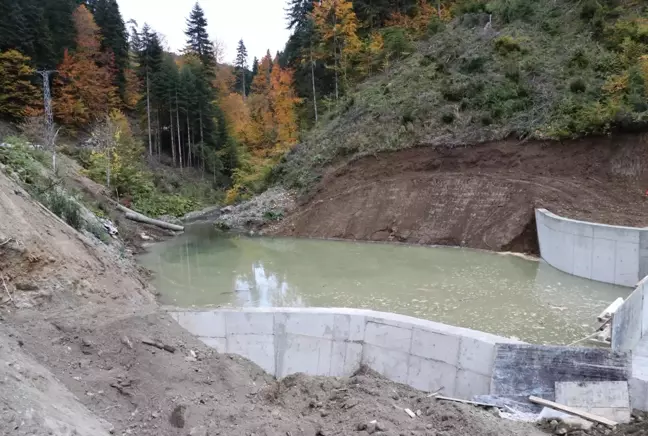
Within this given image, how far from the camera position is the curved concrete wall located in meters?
6.74

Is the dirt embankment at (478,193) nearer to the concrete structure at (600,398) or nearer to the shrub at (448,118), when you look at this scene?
the shrub at (448,118)

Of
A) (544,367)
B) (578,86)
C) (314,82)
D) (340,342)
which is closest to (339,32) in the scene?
(314,82)

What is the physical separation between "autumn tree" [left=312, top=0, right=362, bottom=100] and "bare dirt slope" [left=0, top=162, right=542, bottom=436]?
30.1m

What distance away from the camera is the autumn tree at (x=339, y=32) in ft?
115

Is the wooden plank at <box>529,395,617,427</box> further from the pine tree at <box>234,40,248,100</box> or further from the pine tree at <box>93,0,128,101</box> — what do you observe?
the pine tree at <box>234,40,248,100</box>

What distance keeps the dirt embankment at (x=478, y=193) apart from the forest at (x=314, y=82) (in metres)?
1.09

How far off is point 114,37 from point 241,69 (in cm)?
2444

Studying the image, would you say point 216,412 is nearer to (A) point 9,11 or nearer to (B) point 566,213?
(B) point 566,213

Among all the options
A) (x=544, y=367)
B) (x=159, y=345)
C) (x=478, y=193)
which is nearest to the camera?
(x=159, y=345)

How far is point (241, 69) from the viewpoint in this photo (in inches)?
2790

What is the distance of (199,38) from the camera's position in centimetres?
5881

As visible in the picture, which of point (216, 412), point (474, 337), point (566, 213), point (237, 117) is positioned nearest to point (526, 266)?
point (566, 213)

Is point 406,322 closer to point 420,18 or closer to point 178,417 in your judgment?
point 178,417

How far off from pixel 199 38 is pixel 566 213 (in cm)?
5442
